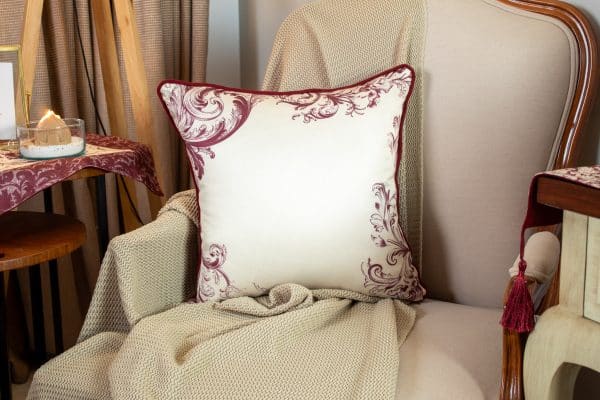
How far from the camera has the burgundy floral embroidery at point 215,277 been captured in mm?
1227

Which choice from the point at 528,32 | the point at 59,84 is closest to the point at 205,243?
the point at 528,32

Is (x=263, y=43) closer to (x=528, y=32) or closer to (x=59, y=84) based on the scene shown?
Answer: (x=59, y=84)

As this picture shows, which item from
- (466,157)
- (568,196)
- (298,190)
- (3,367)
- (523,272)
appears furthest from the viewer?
(3,367)

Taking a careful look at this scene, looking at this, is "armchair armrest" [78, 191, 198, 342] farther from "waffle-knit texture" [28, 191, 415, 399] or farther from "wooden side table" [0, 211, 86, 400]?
"wooden side table" [0, 211, 86, 400]

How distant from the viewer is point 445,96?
1324mm

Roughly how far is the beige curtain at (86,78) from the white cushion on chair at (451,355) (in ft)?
3.16

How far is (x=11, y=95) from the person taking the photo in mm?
1477

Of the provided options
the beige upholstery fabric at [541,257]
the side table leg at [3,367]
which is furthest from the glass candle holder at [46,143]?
the beige upholstery fabric at [541,257]

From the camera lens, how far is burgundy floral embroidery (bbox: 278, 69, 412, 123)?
125 cm

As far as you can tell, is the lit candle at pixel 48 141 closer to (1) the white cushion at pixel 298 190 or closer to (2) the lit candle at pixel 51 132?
(2) the lit candle at pixel 51 132

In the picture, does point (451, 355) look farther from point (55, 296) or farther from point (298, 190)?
point (55, 296)

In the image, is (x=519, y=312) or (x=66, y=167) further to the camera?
(x=66, y=167)

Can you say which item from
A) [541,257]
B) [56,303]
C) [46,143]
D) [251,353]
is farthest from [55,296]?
[541,257]

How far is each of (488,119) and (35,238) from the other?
851 mm
